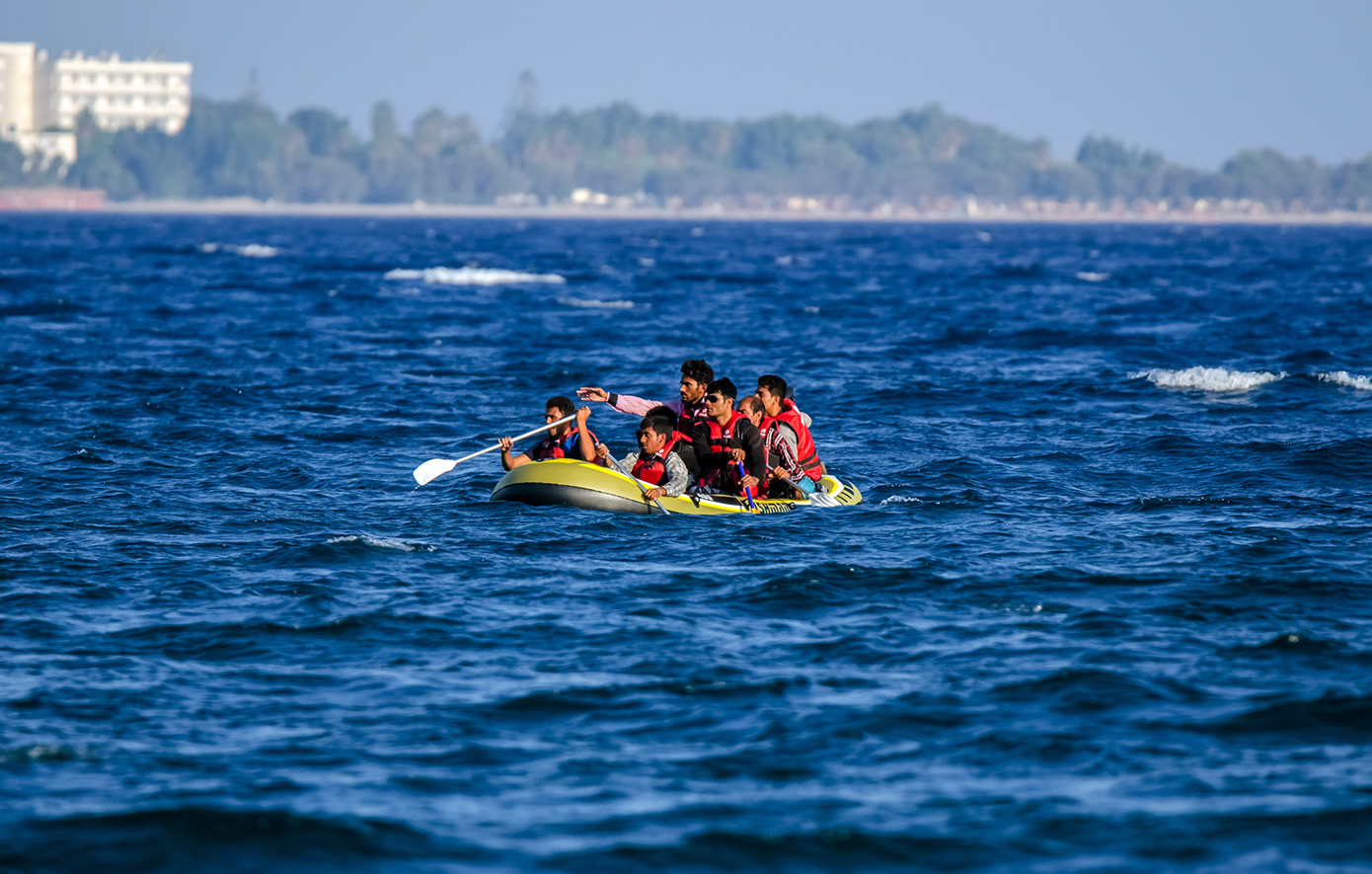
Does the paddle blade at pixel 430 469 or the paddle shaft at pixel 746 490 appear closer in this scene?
the paddle shaft at pixel 746 490

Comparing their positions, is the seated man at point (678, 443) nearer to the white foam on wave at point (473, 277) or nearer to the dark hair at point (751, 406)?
the dark hair at point (751, 406)

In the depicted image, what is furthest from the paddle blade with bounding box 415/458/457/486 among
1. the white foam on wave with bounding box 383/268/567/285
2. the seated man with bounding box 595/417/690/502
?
the white foam on wave with bounding box 383/268/567/285

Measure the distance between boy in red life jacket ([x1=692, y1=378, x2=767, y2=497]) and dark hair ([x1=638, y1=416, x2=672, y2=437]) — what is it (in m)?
0.26

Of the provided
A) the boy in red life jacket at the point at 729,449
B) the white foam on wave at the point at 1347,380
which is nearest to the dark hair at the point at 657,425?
the boy in red life jacket at the point at 729,449

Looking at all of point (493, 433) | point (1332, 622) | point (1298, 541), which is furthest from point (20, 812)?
point (493, 433)

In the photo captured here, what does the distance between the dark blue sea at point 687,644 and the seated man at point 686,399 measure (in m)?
1.02

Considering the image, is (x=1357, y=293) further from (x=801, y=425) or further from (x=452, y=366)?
(x=801, y=425)

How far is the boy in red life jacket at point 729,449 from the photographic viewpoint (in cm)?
1520

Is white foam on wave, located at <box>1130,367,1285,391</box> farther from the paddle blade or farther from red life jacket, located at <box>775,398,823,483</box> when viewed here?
the paddle blade

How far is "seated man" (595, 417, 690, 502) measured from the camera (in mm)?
15094

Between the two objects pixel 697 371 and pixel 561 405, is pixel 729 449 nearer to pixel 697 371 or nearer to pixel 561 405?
pixel 697 371

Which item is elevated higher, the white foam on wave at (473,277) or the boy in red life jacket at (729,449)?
the white foam on wave at (473,277)

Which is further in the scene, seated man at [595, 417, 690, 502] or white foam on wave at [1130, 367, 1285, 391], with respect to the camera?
white foam on wave at [1130, 367, 1285, 391]

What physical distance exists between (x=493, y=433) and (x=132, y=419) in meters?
4.93
